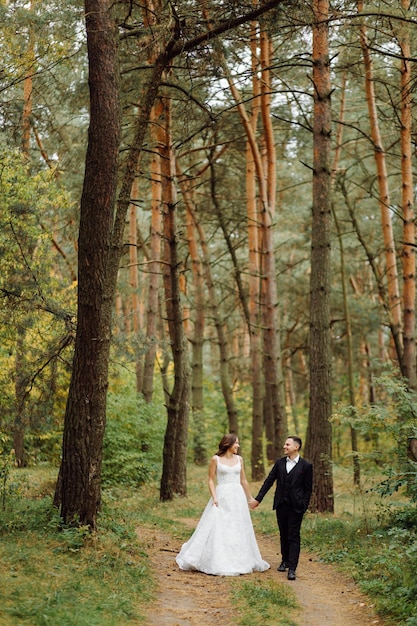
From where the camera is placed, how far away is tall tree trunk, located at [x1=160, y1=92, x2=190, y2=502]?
1342 cm

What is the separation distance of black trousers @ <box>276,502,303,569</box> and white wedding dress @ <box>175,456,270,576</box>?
338mm

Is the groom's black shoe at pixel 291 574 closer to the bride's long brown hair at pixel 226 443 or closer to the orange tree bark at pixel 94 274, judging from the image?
the bride's long brown hair at pixel 226 443

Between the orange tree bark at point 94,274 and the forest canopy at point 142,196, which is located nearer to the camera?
the orange tree bark at point 94,274

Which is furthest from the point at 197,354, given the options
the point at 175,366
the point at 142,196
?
the point at 175,366

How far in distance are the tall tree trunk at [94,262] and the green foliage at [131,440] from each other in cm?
825

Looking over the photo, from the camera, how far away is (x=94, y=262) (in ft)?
28.6

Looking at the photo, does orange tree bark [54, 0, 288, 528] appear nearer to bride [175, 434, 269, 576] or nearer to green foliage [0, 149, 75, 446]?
bride [175, 434, 269, 576]

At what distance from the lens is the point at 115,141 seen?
28.9 ft

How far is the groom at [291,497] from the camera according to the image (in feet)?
27.8

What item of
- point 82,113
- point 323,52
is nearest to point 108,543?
point 323,52

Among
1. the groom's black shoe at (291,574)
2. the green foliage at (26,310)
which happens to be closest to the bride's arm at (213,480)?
the groom's black shoe at (291,574)

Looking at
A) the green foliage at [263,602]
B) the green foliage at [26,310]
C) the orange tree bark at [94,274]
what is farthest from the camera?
the green foliage at [26,310]

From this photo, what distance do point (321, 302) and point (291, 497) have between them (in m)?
4.54

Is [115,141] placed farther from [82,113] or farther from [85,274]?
[82,113]
